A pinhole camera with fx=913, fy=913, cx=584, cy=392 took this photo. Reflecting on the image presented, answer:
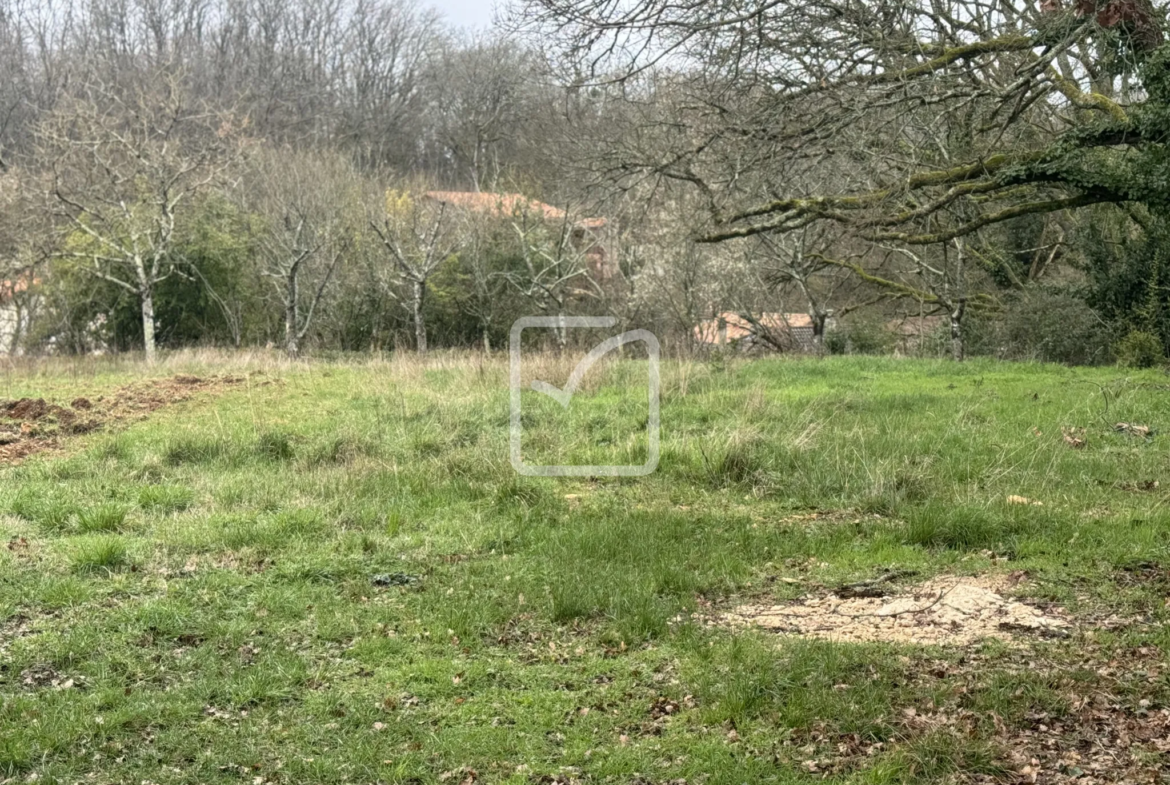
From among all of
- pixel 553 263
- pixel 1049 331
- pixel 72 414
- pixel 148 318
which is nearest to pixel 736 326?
pixel 553 263

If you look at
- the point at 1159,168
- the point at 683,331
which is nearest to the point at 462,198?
the point at 683,331

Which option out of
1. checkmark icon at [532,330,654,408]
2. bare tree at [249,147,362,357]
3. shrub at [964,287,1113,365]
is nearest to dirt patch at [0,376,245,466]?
checkmark icon at [532,330,654,408]

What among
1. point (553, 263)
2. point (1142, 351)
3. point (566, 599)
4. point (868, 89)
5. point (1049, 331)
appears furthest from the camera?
point (553, 263)

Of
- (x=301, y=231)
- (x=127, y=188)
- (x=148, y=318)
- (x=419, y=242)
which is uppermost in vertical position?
(x=127, y=188)

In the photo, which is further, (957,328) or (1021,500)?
(957,328)

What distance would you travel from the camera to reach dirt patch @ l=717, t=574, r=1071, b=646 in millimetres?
4574

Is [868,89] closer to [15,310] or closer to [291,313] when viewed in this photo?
[291,313]

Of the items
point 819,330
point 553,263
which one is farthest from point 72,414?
point 819,330

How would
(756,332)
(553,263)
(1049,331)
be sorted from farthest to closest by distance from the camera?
(756,332)
(553,263)
(1049,331)

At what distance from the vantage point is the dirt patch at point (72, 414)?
951cm

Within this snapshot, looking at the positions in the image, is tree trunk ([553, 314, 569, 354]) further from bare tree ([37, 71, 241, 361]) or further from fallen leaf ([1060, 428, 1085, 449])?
fallen leaf ([1060, 428, 1085, 449])

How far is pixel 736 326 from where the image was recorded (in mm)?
23188

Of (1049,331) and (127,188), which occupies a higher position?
(127,188)

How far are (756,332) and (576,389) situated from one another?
11188 mm
